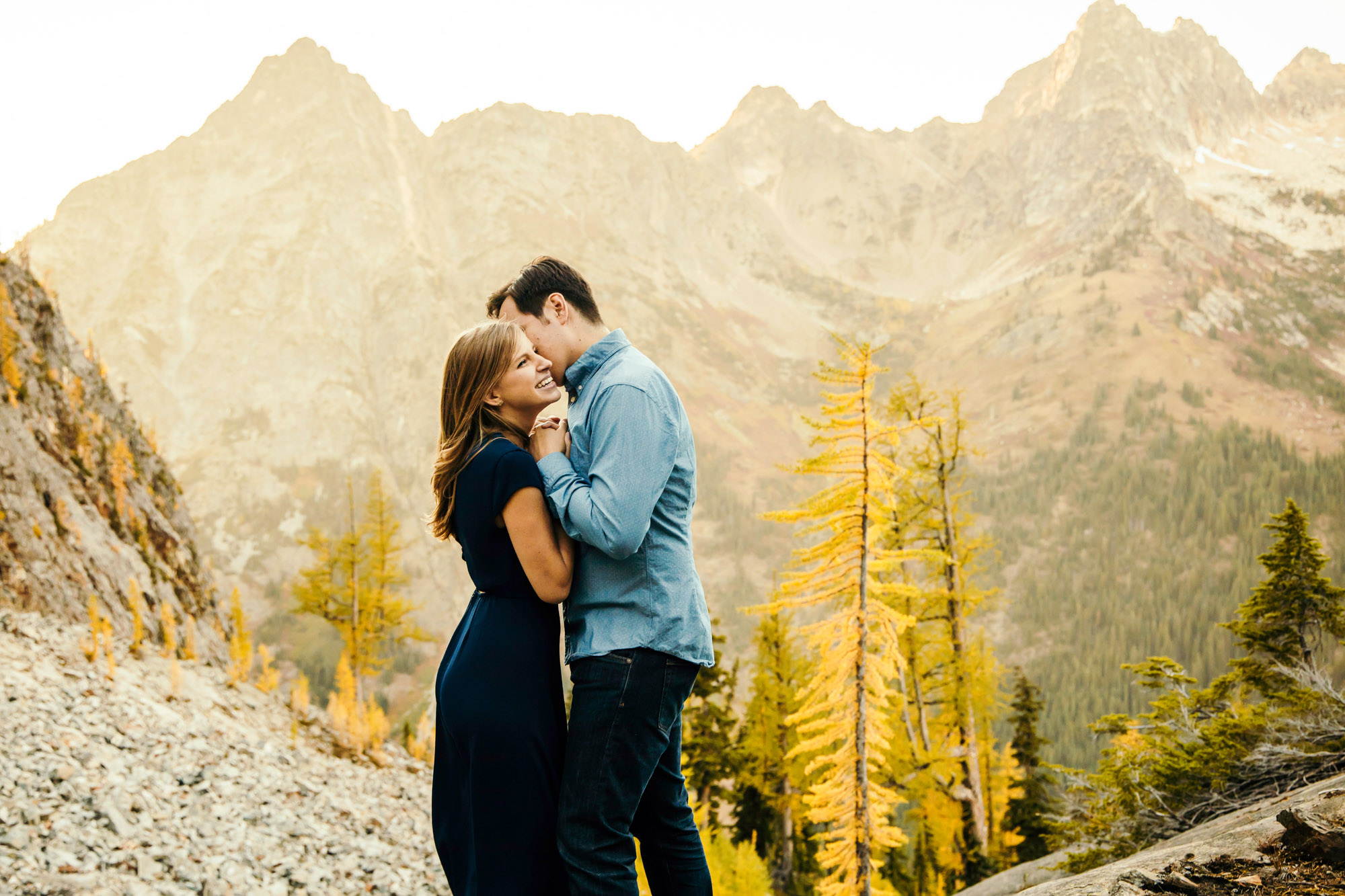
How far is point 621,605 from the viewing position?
2771 millimetres

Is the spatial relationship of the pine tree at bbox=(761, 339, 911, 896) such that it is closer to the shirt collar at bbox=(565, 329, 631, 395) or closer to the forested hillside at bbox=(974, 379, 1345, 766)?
the shirt collar at bbox=(565, 329, 631, 395)

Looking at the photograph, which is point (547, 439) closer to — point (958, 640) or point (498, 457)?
point (498, 457)

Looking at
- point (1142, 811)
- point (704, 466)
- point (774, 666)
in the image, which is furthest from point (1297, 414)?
point (1142, 811)

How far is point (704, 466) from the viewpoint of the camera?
183125 mm

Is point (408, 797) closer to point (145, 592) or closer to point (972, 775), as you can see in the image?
point (145, 592)

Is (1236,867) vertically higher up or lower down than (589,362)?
lower down

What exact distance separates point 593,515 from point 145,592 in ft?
45.6

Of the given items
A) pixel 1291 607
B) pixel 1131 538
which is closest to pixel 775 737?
pixel 1291 607

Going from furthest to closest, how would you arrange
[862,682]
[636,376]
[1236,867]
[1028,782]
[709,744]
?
[1028,782], [709,744], [862,682], [1236,867], [636,376]

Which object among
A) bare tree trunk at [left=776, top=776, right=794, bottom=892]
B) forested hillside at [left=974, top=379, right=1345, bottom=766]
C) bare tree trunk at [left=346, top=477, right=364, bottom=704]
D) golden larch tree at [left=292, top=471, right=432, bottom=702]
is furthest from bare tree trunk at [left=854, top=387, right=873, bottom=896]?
forested hillside at [left=974, top=379, right=1345, bottom=766]

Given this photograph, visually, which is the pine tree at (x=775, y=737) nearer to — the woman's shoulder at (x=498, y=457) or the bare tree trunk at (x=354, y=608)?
the bare tree trunk at (x=354, y=608)

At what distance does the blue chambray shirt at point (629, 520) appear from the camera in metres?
2.62

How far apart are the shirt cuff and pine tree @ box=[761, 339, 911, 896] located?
7.91 metres

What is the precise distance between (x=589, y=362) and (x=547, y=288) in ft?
1.28
